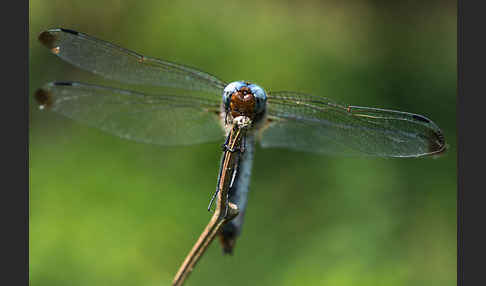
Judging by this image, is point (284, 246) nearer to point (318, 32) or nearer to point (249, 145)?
point (249, 145)

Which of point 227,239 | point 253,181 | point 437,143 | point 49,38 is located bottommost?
Result: point 253,181

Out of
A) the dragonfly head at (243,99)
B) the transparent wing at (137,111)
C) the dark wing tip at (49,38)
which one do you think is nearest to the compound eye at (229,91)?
the dragonfly head at (243,99)

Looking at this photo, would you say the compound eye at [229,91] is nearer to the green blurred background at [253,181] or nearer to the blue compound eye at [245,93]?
the blue compound eye at [245,93]

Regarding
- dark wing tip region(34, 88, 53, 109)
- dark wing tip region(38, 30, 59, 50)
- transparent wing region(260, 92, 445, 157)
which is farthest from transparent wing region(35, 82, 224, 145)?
transparent wing region(260, 92, 445, 157)

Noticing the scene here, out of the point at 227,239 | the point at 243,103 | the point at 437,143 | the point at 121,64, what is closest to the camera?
the point at 243,103

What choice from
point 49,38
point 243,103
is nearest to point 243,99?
point 243,103

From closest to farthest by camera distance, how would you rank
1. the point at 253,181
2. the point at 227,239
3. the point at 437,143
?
the point at 437,143 → the point at 227,239 → the point at 253,181

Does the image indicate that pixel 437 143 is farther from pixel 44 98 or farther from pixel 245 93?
pixel 44 98

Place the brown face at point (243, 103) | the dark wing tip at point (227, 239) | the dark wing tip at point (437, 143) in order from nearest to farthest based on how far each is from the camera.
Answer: the brown face at point (243, 103), the dark wing tip at point (437, 143), the dark wing tip at point (227, 239)
